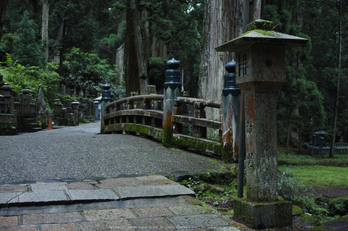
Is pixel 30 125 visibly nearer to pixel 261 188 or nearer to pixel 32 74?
pixel 32 74

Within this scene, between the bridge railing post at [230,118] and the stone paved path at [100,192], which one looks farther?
the bridge railing post at [230,118]

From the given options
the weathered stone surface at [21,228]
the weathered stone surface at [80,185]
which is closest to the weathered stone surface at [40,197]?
the weathered stone surface at [80,185]

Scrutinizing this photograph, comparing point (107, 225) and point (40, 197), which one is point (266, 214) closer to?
point (107, 225)

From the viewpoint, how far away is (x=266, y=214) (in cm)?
349

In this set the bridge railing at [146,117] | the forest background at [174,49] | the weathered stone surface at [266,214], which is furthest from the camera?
the forest background at [174,49]

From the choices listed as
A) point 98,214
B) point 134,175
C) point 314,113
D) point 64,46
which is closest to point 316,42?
point 314,113

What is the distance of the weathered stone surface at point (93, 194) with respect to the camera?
A: 3948 mm

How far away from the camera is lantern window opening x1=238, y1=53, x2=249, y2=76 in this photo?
372 cm

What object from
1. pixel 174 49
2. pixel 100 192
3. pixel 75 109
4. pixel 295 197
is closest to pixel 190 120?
pixel 295 197

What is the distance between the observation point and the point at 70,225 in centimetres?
325

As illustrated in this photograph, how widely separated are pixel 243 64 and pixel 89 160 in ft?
12.8

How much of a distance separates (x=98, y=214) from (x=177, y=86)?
464cm

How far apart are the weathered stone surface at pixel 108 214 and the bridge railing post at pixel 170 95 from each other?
13.7 ft

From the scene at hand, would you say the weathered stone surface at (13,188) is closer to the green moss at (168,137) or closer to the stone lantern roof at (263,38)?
the stone lantern roof at (263,38)
